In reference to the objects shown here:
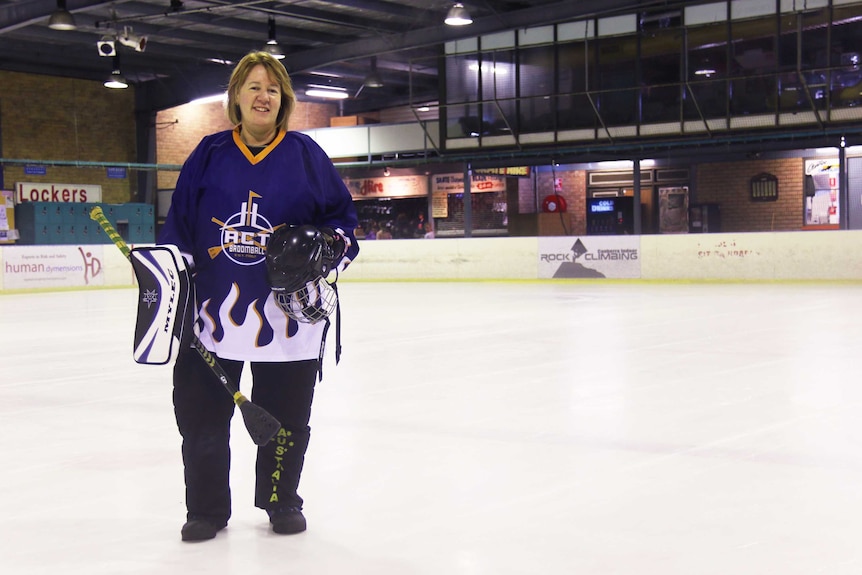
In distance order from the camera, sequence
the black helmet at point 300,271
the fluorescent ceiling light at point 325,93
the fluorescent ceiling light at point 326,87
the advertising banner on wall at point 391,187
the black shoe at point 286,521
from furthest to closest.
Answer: the fluorescent ceiling light at point 325,93
the fluorescent ceiling light at point 326,87
the advertising banner on wall at point 391,187
the black shoe at point 286,521
the black helmet at point 300,271

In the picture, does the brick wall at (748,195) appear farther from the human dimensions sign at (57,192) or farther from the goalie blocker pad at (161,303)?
the goalie blocker pad at (161,303)

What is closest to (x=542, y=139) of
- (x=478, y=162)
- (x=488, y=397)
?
(x=478, y=162)

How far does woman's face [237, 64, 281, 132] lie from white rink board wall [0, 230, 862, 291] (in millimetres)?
14213

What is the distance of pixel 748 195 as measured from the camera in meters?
21.9

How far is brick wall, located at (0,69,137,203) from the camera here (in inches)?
969

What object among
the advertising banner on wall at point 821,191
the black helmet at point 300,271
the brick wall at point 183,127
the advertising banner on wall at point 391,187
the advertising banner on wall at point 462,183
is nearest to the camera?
the black helmet at point 300,271

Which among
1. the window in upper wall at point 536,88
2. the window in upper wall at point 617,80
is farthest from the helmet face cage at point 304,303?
the window in upper wall at point 536,88

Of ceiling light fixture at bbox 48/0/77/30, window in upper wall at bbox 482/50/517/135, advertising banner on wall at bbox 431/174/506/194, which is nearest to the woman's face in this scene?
ceiling light fixture at bbox 48/0/77/30

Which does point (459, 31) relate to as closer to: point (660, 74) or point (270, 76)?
point (660, 74)

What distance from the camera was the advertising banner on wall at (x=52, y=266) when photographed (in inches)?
651

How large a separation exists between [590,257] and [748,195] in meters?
6.40

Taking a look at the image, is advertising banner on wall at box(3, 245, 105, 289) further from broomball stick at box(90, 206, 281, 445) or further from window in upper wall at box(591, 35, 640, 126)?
broomball stick at box(90, 206, 281, 445)

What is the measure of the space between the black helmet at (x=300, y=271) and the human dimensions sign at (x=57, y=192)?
21.8 m

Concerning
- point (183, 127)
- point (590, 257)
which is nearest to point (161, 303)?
point (590, 257)
